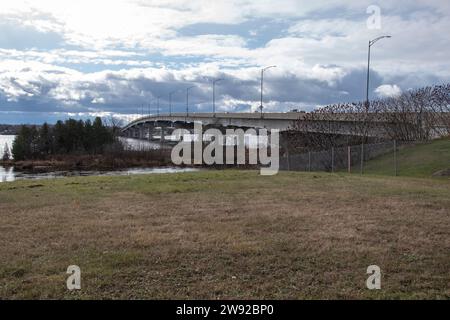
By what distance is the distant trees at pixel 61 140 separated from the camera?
109 metres

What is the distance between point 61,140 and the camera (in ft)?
379

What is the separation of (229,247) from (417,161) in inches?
1020

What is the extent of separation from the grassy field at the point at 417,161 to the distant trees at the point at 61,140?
90.0 meters

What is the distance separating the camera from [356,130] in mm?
41375

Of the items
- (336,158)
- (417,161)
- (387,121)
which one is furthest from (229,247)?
(387,121)

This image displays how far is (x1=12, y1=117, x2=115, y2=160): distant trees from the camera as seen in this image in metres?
109

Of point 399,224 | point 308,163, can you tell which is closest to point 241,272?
Answer: point 399,224

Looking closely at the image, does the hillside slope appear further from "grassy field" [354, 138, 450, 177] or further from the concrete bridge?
the concrete bridge

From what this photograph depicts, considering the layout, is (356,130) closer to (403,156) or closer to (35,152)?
(403,156)

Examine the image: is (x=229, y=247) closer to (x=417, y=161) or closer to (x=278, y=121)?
(x=417, y=161)

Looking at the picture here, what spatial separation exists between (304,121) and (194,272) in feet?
127

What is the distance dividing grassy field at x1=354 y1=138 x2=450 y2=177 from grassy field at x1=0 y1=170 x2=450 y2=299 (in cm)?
1518

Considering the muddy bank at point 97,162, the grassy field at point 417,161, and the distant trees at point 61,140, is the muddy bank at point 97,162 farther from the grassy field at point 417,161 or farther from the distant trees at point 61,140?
the grassy field at point 417,161

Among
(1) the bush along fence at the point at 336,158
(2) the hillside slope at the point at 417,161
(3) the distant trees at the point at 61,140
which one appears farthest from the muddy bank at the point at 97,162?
(2) the hillside slope at the point at 417,161
